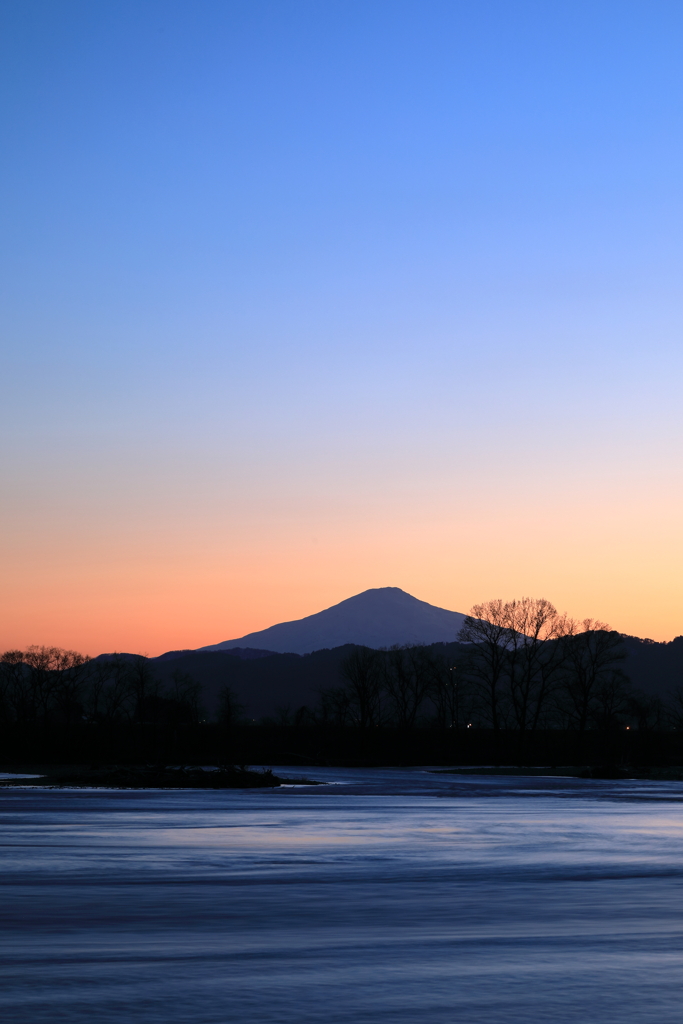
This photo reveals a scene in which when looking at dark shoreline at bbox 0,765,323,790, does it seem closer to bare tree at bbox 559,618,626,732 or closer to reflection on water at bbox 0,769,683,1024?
reflection on water at bbox 0,769,683,1024

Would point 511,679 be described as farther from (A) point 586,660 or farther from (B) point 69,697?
(B) point 69,697

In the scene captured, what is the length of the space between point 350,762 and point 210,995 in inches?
4059

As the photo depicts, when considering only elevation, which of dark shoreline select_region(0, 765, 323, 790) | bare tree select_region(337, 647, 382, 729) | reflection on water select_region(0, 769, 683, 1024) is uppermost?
bare tree select_region(337, 647, 382, 729)

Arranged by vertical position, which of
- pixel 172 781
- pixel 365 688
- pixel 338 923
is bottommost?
pixel 172 781

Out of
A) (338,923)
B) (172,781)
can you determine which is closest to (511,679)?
(172,781)

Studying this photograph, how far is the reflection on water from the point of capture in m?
7.84

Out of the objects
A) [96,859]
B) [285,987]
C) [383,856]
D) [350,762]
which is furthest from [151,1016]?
[350,762]

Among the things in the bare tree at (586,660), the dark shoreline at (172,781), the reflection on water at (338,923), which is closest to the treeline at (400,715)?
the bare tree at (586,660)

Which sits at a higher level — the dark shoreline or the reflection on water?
the reflection on water

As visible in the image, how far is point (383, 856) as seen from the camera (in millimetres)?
21250

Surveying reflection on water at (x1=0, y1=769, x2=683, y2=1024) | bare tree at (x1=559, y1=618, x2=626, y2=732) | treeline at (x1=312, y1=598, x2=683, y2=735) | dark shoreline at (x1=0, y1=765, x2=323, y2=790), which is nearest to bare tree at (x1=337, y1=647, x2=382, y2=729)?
treeline at (x1=312, y1=598, x2=683, y2=735)

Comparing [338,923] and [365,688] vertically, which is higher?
[365,688]

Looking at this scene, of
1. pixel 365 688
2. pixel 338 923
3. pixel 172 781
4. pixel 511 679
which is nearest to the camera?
pixel 338 923

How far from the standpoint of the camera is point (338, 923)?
41.2 feet
